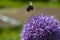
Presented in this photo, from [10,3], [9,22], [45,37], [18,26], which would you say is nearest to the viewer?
[45,37]

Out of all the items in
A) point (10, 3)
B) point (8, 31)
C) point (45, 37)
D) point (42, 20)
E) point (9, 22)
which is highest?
point (10, 3)

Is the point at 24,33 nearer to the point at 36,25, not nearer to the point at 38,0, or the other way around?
the point at 36,25

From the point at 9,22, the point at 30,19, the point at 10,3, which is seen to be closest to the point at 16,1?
the point at 10,3

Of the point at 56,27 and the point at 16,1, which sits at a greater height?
the point at 16,1

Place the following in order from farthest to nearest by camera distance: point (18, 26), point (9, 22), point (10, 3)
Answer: point (10, 3) < point (9, 22) < point (18, 26)

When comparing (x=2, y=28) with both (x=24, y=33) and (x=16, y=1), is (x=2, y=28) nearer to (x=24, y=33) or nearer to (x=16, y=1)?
(x=24, y=33)

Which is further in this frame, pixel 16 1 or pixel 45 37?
pixel 16 1
